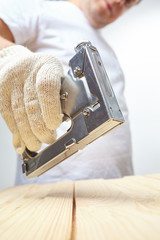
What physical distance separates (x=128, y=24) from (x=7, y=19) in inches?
75.2

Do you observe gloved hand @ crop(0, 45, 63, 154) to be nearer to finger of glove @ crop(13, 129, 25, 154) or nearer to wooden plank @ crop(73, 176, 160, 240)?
finger of glove @ crop(13, 129, 25, 154)

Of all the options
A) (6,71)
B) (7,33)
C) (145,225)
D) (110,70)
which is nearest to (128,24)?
(110,70)

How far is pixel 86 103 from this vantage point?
22.2 inches

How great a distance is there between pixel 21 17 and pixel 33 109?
2.22ft

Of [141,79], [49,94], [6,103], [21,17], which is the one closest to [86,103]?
[49,94]

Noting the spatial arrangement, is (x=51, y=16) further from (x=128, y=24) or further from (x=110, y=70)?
(x=128, y=24)

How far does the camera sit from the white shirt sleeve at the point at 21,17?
1.06 metres

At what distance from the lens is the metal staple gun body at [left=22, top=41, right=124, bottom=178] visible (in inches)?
20.6

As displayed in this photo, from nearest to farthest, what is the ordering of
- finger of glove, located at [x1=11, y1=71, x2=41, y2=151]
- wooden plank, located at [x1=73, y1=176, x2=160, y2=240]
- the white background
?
wooden plank, located at [x1=73, y1=176, x2=160, y2=240] → finger of glove, located at [x1=11, y1=71, x2=41, y2=151] → the white background

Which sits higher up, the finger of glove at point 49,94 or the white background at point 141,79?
the white background at point 141,79

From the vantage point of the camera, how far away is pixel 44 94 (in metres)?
0.59

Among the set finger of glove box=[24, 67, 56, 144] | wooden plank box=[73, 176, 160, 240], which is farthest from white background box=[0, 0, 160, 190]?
wooden plank box=[73, 176, 160, 240]

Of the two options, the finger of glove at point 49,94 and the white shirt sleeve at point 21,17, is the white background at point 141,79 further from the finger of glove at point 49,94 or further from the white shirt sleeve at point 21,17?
the finger of glove at point 49,94

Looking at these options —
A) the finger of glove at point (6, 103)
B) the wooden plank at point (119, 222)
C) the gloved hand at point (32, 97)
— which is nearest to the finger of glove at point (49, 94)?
the gloved hand at point (32, 97)
